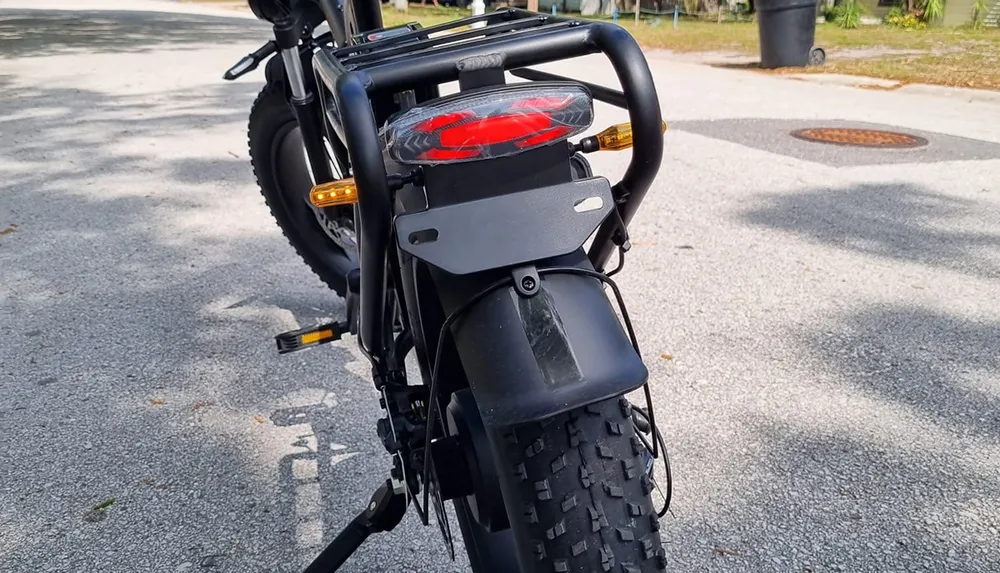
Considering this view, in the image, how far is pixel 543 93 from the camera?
55.1 inches

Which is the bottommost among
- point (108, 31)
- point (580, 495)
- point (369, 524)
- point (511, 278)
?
point (369, 524)

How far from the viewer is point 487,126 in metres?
1.37

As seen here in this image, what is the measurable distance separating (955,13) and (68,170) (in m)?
18.2

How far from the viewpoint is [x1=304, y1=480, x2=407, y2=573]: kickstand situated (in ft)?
6.04

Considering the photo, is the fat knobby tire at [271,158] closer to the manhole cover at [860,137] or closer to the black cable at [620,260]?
the black cable at [620,260]

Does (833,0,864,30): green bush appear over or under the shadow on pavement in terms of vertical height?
under

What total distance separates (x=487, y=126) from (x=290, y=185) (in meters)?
2.28

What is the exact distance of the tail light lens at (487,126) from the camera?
4.48 ft

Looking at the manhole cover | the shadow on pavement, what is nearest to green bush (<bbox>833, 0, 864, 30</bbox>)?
the manhole cover

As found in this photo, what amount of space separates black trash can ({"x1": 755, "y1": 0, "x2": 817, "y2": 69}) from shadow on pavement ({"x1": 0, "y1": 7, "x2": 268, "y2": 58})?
7.55 meters

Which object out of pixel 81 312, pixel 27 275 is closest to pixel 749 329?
pixel 81 312

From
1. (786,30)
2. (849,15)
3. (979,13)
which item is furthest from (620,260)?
(979,13)

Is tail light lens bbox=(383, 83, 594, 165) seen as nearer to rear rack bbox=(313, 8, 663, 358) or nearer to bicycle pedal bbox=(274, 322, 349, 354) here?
rear rack bbox=(313, 8, 663, 358)

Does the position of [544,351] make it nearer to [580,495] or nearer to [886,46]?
[580,495]
